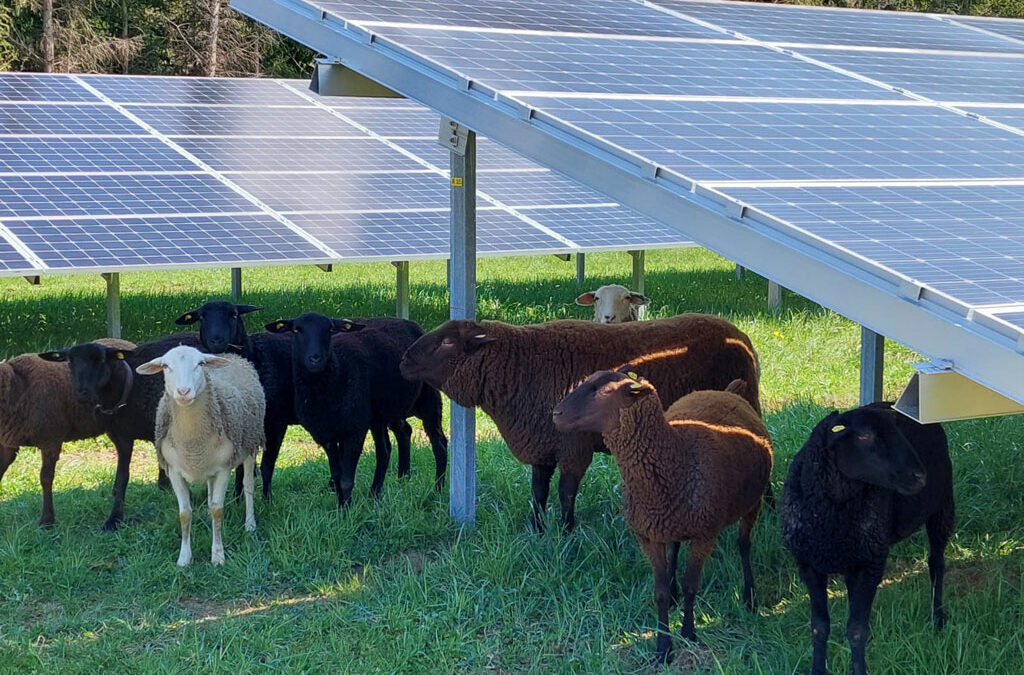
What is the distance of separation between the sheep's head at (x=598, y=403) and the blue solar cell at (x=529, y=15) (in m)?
2.88

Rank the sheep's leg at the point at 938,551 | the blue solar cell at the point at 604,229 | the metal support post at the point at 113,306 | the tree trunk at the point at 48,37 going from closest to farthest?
the sheep's leg at the point at 938,551, the metal support post at the point at 113,306, the blue solar cell at the point at 604,229, the tree trunk at the point at 48,37

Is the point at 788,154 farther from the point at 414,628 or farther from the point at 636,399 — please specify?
the point at 414,628

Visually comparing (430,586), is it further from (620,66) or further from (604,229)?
(604,229)

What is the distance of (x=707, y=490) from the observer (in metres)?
6.23

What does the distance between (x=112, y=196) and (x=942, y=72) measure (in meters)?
8.99

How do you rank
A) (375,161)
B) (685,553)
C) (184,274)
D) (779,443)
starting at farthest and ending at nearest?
(184,274) < (375,161) < (779,443) < (685,553)

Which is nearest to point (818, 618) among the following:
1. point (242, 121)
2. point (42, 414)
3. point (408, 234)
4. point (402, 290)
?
point (42, 414)

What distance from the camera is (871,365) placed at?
325 inches

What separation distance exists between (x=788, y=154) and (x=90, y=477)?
6034 mm

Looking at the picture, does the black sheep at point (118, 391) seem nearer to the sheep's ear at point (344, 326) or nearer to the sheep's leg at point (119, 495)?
the sheep's leg at point (119, 495)

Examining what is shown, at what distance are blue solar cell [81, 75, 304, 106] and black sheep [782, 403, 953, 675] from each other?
14.5 m

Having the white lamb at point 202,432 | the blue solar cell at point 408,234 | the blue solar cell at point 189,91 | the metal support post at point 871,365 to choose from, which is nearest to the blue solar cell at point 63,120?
the blue solar cell at point 189,91

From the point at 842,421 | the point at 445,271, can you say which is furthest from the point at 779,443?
the point at 445,271

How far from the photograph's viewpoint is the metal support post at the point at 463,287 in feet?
26.6
